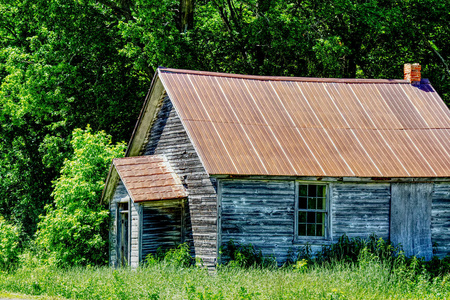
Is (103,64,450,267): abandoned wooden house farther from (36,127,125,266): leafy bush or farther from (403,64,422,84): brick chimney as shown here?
(403,64,422,84): brick chimney

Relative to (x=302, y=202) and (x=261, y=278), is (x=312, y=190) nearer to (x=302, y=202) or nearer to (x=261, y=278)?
(x=302, y=202)

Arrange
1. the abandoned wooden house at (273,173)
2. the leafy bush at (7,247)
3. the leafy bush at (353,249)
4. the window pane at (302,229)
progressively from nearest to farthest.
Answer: the abandoned wooden house at (273,173) < the leafy bush at (353,249) < the window pane at (302,229) < the leafy bush at (7,247)

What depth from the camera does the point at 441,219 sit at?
1938cm

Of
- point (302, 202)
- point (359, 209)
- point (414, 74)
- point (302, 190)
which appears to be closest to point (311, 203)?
point (302, 202)

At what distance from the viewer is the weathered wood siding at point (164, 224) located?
18.9m

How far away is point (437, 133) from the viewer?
67.6 ft

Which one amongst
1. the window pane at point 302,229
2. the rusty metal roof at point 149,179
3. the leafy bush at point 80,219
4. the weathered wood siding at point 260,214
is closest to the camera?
the weathered wood siding at point 260,214

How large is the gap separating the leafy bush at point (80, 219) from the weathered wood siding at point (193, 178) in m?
2.80

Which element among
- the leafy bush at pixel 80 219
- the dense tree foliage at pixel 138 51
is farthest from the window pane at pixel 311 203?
the dense tree foliage at pixel 138 51

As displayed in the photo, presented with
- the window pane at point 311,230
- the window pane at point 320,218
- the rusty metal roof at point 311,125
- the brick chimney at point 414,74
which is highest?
the brick chimney at point 414,74

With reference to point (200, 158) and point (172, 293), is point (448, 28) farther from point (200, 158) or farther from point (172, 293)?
point (172, 293)

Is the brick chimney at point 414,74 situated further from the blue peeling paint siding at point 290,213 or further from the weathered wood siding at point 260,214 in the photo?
the weathered wood siding at point 260,214

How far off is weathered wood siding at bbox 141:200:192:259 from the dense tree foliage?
1027cm

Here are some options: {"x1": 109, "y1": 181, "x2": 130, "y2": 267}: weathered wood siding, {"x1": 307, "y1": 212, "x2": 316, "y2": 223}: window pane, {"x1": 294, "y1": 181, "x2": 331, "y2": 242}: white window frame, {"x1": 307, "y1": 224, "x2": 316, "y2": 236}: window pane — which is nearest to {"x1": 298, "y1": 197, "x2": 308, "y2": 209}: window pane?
{"x1": 307, "y1": 212, "x2": 316, "y2": 223}: window pane
